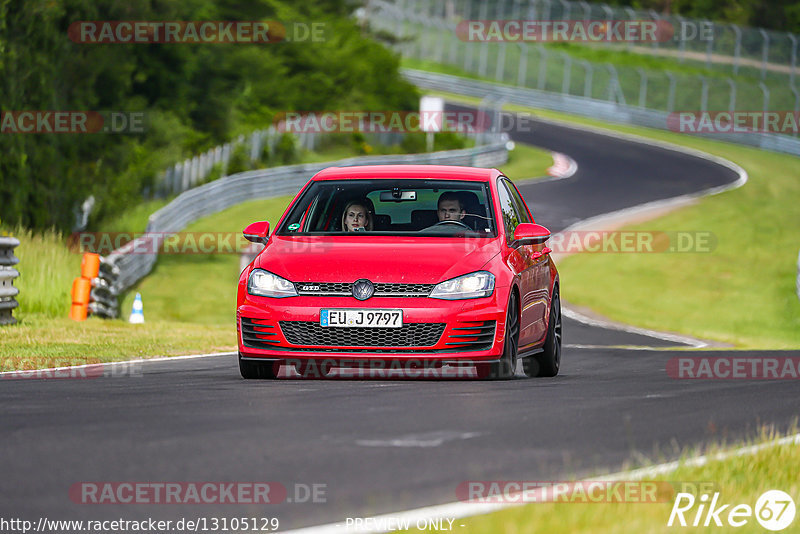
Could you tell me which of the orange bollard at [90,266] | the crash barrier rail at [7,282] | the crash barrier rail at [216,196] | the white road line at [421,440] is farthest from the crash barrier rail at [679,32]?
the white road line at [421,440]

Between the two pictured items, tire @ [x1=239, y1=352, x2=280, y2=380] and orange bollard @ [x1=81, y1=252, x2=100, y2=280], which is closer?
tire @ [x1=239, y1=352, x2=280, y2=380]

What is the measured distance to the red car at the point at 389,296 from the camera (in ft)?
30.1

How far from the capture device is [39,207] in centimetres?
2208

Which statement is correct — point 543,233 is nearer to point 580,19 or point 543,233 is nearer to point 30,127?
point 30,127

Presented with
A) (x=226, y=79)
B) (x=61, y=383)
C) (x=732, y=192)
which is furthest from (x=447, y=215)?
(x=226, y=79)

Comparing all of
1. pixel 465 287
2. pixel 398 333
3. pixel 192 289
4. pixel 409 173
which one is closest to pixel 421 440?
pixel 398 333

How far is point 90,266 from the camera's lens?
703 inches

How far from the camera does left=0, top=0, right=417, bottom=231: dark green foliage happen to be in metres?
22.2

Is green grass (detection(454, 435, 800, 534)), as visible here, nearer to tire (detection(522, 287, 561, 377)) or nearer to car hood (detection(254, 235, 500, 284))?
car hood (detection(254, 235, 500, 284))

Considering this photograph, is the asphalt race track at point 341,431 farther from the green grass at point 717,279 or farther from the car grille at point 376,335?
the green grass at point 717,279

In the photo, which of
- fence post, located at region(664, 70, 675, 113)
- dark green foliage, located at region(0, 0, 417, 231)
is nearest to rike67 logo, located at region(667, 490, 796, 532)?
dark green foliage, located at region(0, 0, 417, 231)

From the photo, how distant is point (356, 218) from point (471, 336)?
5.15ft

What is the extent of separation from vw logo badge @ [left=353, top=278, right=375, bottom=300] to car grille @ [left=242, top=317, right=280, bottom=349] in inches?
25.7

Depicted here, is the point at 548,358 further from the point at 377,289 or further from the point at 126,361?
the point at 126,361
